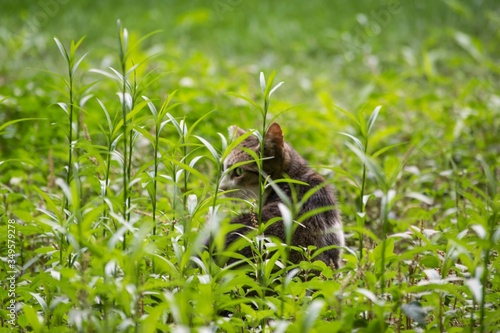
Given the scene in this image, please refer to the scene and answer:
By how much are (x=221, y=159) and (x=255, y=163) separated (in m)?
1.36

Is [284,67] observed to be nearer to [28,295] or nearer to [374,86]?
[374,86]

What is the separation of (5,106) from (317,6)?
6740mm

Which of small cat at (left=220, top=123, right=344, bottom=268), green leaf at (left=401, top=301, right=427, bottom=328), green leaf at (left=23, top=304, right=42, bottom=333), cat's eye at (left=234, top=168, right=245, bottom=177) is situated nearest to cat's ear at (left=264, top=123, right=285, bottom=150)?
small cat at (left=220, top=123, right=344, bottom=268)

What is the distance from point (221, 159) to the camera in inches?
85.2

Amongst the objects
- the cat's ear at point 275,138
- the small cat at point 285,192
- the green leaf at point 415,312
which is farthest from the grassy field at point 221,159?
the cat's ear at point 275,138

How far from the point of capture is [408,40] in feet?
30.2

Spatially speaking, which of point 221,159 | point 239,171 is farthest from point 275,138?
point 221,159

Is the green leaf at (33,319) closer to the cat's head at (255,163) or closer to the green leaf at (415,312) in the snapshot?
the green leaf at (415,312)

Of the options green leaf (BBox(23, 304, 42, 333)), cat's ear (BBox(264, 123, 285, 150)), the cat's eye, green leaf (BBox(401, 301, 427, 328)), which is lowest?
green leaf (BBox(401, 301, 427, 328))

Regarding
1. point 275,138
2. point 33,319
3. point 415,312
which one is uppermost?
point 275,138

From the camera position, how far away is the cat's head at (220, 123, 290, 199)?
336 centimetres

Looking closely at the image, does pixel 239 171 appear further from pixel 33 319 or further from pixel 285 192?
pixel 33 319

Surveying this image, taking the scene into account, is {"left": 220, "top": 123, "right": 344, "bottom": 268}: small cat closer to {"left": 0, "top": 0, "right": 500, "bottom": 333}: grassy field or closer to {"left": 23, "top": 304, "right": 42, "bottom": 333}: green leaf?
{"left": 0, "top": 0, "right": 500, "bottom": 333}: grassy field

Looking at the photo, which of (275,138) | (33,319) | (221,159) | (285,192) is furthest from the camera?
(275,138)
